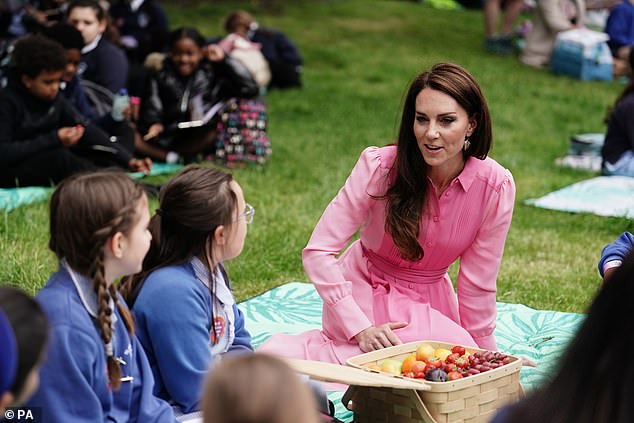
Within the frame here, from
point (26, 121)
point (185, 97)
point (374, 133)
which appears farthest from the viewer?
point (374, 133)

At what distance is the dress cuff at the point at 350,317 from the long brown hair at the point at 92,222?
124 cm

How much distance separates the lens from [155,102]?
785 centimetres

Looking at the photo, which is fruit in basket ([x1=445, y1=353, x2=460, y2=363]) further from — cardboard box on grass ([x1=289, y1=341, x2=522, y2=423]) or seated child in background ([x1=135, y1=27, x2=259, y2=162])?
seated child in background ([x1=135, y1=27, x2=259, y2=162])

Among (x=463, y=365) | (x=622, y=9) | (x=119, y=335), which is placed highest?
(x=119, y=335)

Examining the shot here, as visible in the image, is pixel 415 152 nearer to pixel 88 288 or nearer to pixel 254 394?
pixel 88 288

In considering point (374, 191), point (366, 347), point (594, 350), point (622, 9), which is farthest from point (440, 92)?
point (622, 9)

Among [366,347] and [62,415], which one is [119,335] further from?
[366,347]

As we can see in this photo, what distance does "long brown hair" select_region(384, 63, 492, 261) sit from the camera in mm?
3871

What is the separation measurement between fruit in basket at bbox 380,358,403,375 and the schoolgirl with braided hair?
0.93m

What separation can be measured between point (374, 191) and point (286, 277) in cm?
149

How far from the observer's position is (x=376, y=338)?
→ 3.84 m

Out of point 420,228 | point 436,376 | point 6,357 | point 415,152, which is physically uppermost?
point 6,357

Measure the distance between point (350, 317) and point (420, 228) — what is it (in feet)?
1.46

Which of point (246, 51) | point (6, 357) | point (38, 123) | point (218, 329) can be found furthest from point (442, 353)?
point (246, 51)
